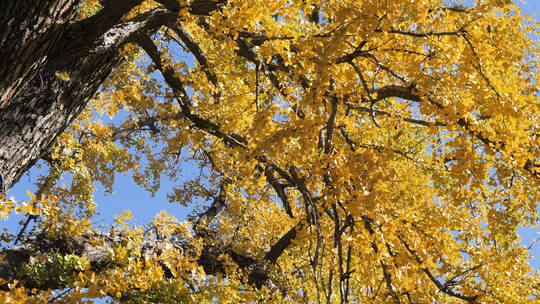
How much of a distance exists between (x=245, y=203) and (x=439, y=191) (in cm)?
315

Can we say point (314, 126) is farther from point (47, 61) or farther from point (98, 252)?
point (98, 252)

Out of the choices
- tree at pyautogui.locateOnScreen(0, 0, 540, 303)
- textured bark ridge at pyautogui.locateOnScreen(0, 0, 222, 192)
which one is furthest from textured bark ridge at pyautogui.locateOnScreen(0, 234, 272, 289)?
textured bark ridge at pyautogui.locateOnScreen(0, 0, 222, 192)

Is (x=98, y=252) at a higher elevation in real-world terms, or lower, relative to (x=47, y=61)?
lower

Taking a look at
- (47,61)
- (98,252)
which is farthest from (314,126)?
(98,252)

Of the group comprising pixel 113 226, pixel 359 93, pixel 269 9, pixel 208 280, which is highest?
pixel 269 9

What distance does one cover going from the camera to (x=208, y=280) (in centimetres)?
496

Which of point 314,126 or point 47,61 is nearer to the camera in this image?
point 314,126

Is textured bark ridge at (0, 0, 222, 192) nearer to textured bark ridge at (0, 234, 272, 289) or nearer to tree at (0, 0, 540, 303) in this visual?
tree at (0, 0, 540, 303)

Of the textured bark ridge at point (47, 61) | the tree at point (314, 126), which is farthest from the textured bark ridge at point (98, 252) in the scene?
the textured bark ridge at point (47, 61)

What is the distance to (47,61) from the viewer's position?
4.21 metres

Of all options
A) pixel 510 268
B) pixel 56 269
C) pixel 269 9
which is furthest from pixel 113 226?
pixel 510 268

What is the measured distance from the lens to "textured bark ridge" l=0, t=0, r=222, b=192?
3.69 meters

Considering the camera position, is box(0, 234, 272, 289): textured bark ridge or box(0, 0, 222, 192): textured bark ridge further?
box(0, 234, 272, 289): textured bark ridge

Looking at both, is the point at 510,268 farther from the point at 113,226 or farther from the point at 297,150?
the point at 113,226
